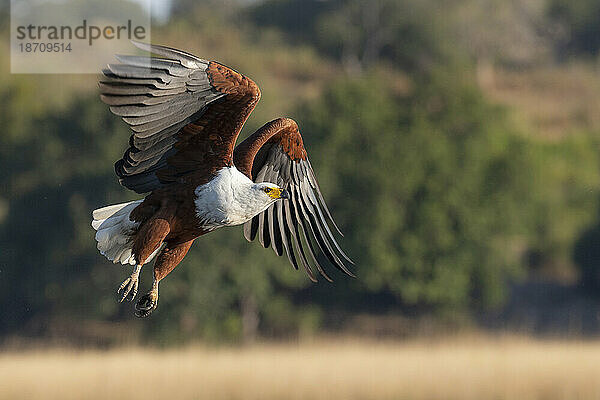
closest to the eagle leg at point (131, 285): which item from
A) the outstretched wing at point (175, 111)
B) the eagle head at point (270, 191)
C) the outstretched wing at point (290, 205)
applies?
the outstretched wing at point (175, 111)

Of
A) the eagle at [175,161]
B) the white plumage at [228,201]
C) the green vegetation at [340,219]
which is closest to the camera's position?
the eagle at [175,161]

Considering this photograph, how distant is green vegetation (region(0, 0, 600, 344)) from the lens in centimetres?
3619

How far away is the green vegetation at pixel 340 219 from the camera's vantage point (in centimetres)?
3619

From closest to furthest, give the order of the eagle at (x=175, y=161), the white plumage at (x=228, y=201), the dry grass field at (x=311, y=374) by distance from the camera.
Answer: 1. the eagle at (x=175, y=161)
2. the white plumage at (x=228, y=201)
3. the dry grass field at (x=311, y=374)

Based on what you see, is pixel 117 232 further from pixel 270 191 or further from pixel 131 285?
pixel 270 191

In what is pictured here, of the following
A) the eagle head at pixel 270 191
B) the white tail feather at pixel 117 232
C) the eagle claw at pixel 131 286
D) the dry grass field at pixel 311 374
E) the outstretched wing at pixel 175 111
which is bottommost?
the dry grass field at pixel 311 374

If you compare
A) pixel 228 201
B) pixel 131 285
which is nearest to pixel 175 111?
pixel 228 201

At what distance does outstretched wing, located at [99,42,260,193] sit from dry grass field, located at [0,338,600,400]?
14596 mm

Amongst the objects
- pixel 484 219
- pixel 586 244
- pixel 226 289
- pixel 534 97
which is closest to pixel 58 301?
pixel 226 289

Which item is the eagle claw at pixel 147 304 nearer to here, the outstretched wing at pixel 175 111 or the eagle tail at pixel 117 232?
the eagle tail at pixel 117 232

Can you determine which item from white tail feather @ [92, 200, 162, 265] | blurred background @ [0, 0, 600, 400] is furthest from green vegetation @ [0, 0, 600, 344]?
white tail feather @ [92, 200, 162, 265]

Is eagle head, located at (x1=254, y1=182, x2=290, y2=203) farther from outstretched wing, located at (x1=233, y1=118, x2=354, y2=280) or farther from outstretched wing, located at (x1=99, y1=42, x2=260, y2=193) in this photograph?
outstretched wing, located at (x1=233, y1=118, x2=354, y2=280)

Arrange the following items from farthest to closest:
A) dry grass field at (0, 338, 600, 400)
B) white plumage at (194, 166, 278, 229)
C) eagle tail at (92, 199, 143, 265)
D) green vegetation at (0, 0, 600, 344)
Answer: green vegetation at (0, 0, 600, 344) → dry grass field at (0, 338, 600, 400) → eagle tail at (92, 199, 143, 265) → white plumage at (194, 166, 278, 229)

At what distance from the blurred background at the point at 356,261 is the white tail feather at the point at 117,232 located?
52.7 feet
